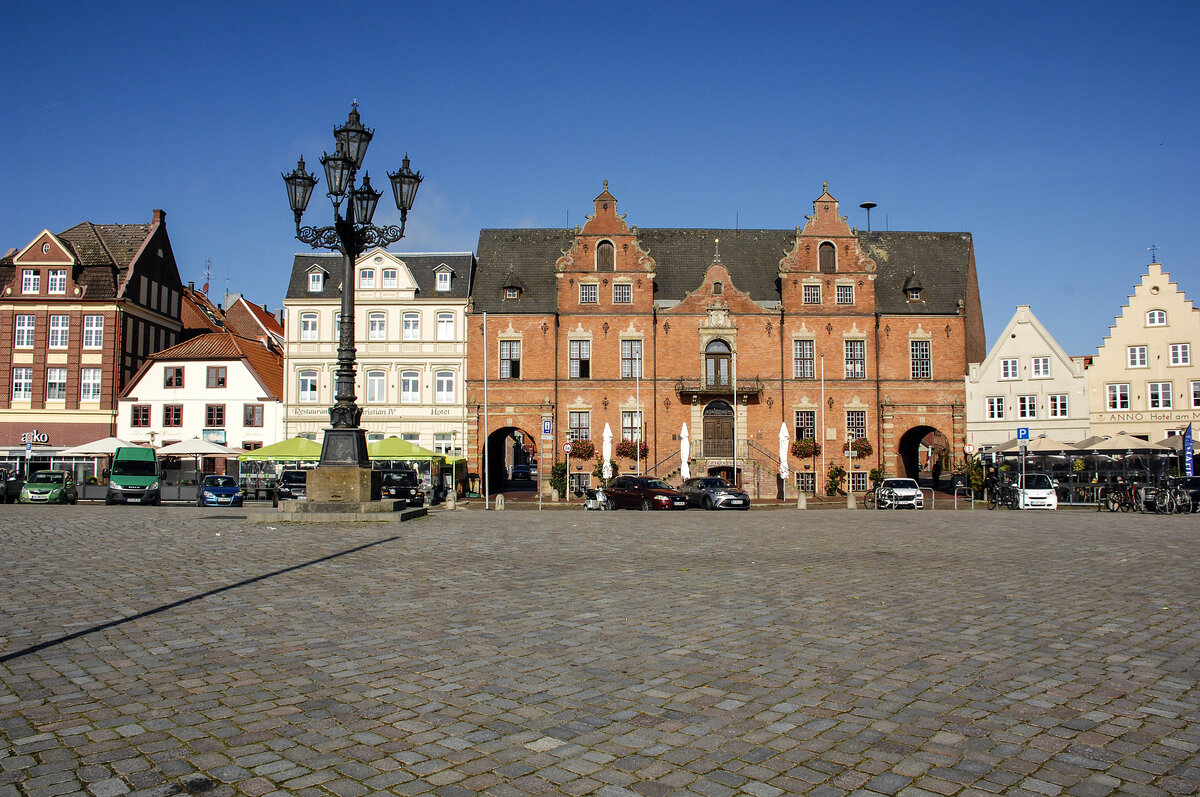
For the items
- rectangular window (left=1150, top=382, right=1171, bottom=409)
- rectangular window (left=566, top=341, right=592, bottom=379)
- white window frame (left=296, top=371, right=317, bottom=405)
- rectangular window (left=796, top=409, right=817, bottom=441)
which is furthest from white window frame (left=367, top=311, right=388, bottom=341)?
rectangular window (left=1150, top=382, right=1171, bottom=409)

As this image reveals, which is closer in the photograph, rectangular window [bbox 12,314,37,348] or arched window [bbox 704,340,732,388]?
arched window [bbox 704,340,732,388]

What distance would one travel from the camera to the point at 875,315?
4975 cm

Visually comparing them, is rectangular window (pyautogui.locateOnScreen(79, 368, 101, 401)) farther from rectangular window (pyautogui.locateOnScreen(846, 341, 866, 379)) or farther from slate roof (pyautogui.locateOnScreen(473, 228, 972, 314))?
rectangular window (pyautogui.locateOnScreen(846, 341, 866, 379))

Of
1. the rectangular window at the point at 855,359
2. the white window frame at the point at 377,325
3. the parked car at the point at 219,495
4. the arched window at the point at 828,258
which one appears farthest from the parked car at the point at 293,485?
the arched window at the point at 828,258

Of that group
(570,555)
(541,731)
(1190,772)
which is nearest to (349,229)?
(570,555)

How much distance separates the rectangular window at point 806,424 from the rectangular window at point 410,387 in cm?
2069

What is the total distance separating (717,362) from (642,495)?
16275 mm

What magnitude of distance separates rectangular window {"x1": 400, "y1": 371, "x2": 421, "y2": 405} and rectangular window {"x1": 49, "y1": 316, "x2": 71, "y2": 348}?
2010cm

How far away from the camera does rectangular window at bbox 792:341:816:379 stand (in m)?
49.6

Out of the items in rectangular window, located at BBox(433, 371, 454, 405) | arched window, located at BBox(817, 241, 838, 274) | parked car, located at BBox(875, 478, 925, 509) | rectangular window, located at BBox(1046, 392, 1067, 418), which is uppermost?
arched window, located at BBox(817, 241, 838, 274)

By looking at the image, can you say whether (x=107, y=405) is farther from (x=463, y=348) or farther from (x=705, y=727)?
(x=705, y=727)

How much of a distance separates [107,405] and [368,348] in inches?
627

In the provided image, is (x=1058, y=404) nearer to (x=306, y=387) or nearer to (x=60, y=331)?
(x=306, y=387)

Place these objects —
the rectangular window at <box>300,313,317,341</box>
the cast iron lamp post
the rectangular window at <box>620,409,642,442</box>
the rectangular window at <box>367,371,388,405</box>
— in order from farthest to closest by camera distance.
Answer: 1. the rectangular window at <box>300,313,317,341</box>
2. the rectangular window at <box>367,371,388,405</box>
3. the rectangular window at <box>620,409,642,442</box>
4. the cast iron lamp post
